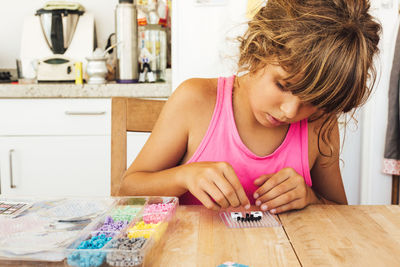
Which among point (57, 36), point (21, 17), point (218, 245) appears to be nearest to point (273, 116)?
point (218, 245)

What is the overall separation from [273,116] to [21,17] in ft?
7.08

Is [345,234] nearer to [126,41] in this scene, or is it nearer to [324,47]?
[324,47]

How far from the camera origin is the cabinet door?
6.92ft

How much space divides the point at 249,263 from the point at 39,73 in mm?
1886

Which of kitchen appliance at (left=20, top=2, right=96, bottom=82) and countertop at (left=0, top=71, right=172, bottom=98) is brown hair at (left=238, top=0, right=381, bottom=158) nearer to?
countertop at (left=0, top=71, right=172, bottom=98)

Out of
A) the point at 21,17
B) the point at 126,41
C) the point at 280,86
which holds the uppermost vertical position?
the point at 21,17

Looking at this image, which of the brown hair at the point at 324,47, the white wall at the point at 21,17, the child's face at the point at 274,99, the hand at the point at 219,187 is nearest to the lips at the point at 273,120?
the child's face at the point at 274,99

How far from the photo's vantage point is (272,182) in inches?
34.4

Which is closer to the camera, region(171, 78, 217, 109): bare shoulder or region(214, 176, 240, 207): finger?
region(214, 176, 240, 207): finger

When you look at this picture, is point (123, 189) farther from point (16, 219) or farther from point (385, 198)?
point (385, 198)

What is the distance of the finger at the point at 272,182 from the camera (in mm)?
864

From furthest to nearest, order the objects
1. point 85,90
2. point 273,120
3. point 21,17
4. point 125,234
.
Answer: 1. point 21,17
2. point 85,90
3. point 273,120
4. point 125,234

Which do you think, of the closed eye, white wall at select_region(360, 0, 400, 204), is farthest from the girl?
white wall at select_region(360, 0, 400, 204)

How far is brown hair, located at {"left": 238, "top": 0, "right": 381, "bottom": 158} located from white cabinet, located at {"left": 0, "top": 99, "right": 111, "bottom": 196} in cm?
135
